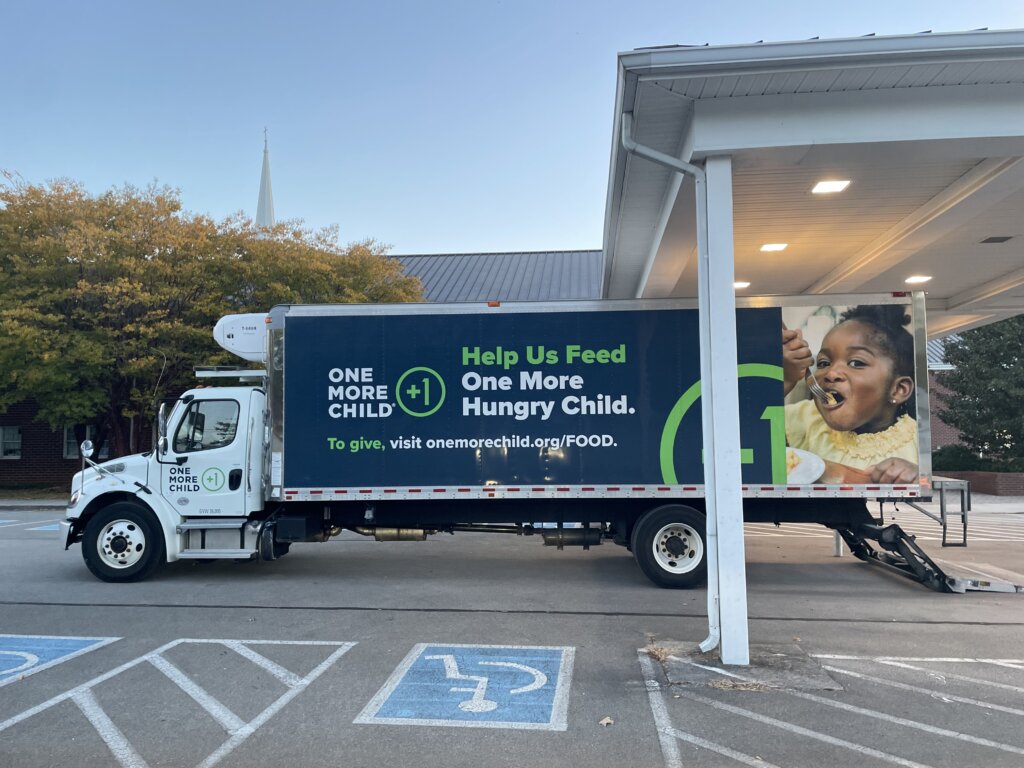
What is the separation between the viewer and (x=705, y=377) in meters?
6.28

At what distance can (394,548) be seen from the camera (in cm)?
1221

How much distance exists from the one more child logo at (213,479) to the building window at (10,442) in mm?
22506

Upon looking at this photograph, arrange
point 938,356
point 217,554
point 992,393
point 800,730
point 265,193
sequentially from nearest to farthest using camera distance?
point 800,730 < point 217,554 < point 992,393 < point 938,356 < point 265,193

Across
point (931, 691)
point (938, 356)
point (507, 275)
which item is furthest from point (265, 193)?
point (931, 691)

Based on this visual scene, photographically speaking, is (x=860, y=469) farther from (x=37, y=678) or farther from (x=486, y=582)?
(x=37, y=678)

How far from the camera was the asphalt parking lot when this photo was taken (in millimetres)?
4441

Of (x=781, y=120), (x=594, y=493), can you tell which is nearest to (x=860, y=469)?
(x=594, y=493)

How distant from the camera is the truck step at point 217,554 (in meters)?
9.10

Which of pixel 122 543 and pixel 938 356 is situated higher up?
pixel 938 356

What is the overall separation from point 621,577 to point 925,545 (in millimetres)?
6250

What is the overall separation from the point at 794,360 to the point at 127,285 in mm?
17685

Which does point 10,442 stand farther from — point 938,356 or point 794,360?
point 938,356

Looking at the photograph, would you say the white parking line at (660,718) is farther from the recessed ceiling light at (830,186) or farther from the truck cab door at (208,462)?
the truck cab door at (208,462)

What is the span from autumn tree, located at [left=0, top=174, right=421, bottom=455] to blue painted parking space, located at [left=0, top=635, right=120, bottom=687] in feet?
46.8
